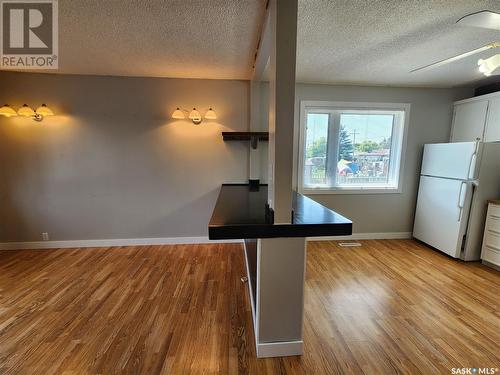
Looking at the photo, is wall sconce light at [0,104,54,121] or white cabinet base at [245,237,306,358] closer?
white cabinet base at [245,237,306,358]

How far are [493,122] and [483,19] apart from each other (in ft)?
7.65

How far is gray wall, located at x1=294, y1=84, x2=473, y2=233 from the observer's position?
3447 mm

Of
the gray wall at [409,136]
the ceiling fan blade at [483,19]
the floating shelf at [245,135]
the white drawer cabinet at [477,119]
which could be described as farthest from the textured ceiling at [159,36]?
the white drawer cabinet at [477,119]

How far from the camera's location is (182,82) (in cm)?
317

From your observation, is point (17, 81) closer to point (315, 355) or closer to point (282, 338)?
point (282, 338)

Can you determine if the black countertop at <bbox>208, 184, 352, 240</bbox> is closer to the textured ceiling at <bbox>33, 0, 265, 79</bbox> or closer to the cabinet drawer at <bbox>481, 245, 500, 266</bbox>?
the textured ceiling at <bbox>33, 0, 265, 79</bbox>

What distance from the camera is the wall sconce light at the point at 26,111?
2783 millimetres

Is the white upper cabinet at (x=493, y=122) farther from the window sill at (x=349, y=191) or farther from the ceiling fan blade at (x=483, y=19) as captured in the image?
the ceiling fan blade at (x=483, y=19)

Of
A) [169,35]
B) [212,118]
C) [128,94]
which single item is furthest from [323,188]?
[128,94]

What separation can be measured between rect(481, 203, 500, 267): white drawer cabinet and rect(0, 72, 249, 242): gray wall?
3274mm

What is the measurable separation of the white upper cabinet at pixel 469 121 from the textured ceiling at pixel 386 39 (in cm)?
37

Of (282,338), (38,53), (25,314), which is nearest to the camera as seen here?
(282,338)

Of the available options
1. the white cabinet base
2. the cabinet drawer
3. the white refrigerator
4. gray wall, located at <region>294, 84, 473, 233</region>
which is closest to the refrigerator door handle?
the white refrigerator

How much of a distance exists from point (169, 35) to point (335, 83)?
8.07 ft
